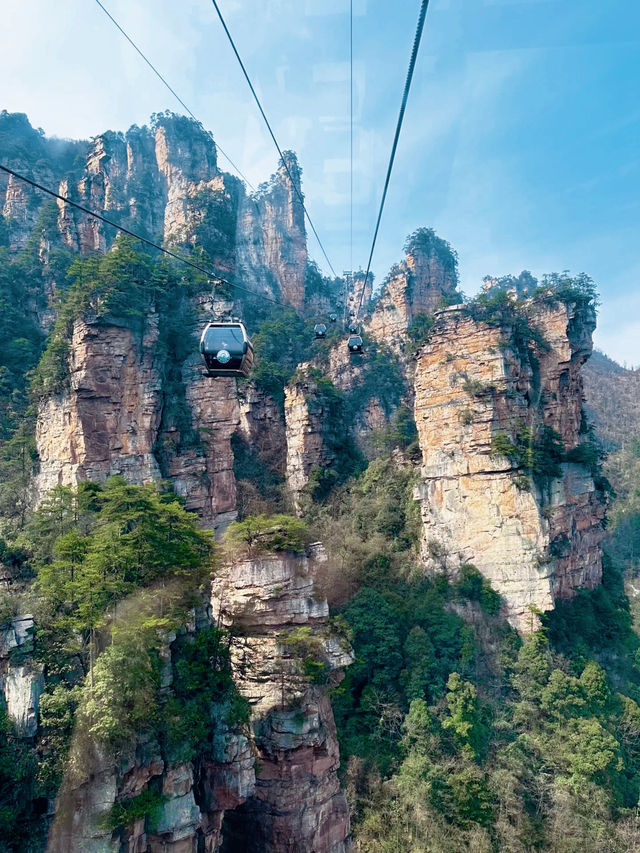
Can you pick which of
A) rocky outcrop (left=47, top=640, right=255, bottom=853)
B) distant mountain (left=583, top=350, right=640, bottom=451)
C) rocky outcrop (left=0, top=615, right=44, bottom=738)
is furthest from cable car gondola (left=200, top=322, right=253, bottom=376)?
distant mountain (left=583, top=350, right=640, bottom=451)

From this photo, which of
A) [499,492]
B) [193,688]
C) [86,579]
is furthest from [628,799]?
[86,579]

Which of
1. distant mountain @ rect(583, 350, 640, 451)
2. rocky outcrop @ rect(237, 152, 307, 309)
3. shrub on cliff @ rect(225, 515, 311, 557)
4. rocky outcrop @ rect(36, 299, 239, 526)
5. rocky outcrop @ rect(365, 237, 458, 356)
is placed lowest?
shrub on cliff @ rect(225, 515, 311, 557)

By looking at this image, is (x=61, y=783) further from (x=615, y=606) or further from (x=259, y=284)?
(x=259, y=284)

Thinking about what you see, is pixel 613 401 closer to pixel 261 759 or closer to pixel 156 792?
pixel 261 759

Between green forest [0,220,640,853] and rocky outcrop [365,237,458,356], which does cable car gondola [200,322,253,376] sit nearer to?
green forest [0,220,640,853]

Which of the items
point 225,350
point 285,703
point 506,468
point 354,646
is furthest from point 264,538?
point 506,468
